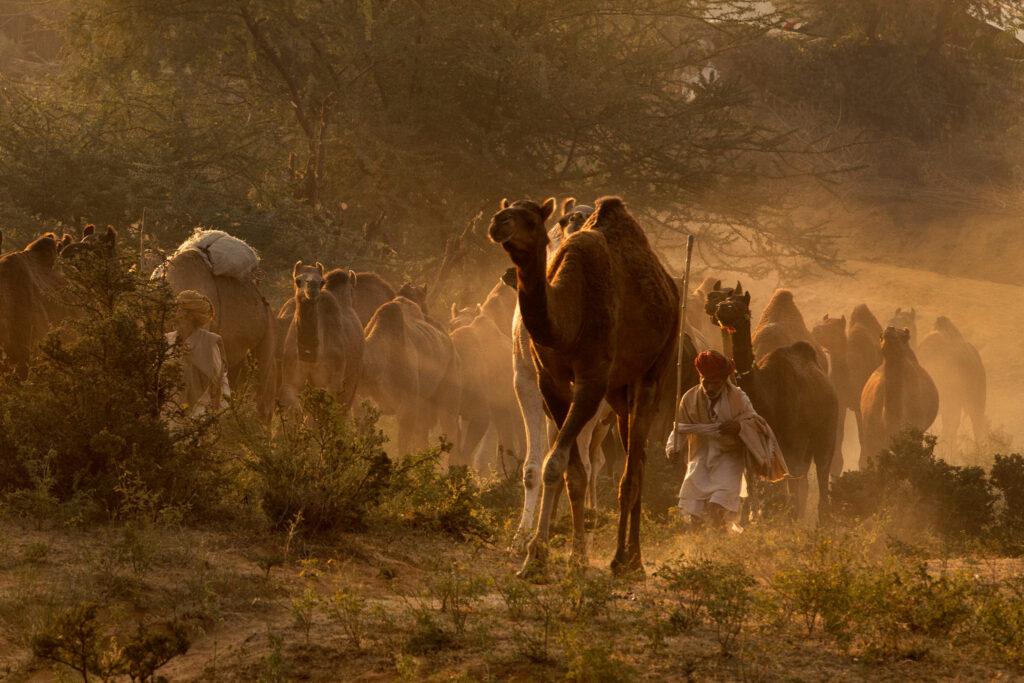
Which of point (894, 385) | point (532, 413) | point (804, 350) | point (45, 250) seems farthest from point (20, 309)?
point (894, 385)

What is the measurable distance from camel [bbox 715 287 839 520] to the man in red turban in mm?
1121

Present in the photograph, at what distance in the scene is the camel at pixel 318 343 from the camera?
1473 cm

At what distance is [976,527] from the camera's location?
11914 mm

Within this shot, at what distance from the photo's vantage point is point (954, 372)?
79.0ft

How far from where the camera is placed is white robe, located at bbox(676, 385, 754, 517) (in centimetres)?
1080

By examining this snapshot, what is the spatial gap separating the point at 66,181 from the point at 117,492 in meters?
14.3

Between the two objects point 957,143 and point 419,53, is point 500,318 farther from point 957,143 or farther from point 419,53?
point 957,143

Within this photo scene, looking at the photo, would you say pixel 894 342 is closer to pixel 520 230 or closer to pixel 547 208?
pixel 547 208

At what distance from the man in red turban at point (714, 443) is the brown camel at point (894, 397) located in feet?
23.2

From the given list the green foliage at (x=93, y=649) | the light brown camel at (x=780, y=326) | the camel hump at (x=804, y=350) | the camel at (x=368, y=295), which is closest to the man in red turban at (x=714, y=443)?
the camel hump at (x=804, y=350)

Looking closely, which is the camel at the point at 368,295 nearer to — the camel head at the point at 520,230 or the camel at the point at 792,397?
the camel at the point at 792,397

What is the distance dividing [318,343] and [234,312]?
114cm

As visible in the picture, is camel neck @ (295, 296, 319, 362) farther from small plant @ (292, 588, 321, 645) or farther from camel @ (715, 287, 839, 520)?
small plant @ (292, 588, 321, 645)

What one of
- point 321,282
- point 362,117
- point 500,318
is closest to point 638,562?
point 321,282
